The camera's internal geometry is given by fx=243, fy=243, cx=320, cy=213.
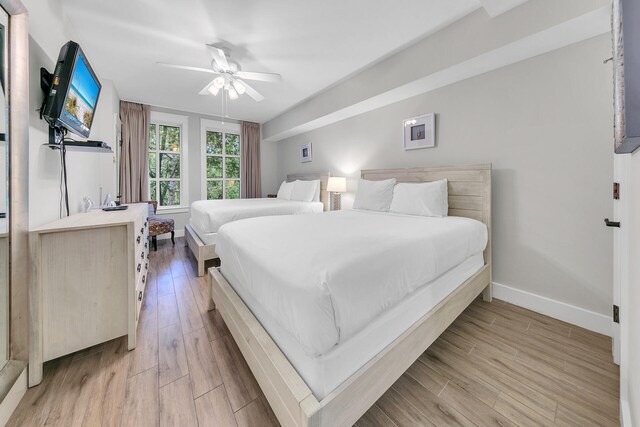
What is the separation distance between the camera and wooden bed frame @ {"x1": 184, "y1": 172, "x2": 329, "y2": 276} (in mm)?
2873

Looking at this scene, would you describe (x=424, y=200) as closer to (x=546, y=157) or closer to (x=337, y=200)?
(x=546, y=157)

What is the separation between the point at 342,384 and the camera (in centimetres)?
93

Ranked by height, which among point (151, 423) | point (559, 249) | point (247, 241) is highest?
point (247, 241)

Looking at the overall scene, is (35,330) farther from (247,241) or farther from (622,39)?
(622,39)

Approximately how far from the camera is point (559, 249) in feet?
6.51

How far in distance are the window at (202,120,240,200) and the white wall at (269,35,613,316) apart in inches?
169

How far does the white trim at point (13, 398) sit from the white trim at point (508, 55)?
11.6 feet

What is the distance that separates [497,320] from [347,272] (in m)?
1.78

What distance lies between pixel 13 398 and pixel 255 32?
2.96 meters

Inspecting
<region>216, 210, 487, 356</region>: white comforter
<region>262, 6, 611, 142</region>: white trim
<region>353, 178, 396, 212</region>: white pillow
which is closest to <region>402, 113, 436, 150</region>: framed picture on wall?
<region>262, 6, 611, 142</region>: white trim

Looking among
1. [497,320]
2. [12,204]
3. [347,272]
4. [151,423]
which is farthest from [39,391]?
[497,320]

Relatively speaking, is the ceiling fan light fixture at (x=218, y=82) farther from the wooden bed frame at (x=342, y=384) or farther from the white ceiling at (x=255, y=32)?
the wooden bed frame at (x=342, y=384)

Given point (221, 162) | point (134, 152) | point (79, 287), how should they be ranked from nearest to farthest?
point (79, 287) < point (134, 152) < point (221, 162)

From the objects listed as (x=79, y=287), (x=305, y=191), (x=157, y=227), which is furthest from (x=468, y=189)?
(x=157, y=227)
